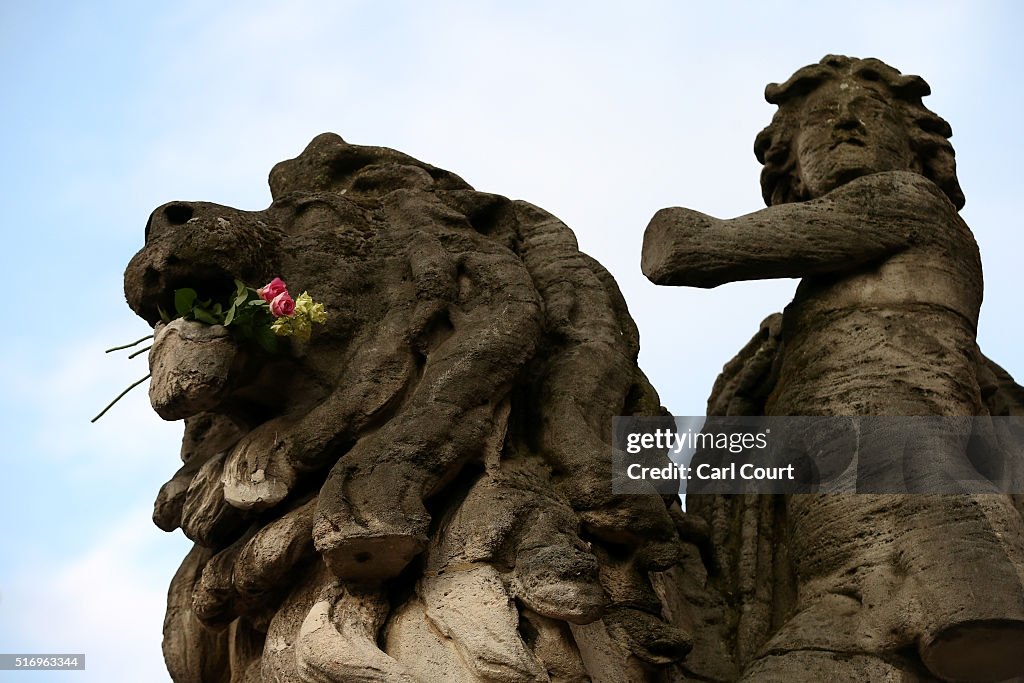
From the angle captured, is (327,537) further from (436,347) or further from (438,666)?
(436,347)

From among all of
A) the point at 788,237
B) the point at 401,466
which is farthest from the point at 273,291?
the point at 788,237

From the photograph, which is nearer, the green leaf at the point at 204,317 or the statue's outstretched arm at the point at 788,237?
the green leaf at the point at 204,317

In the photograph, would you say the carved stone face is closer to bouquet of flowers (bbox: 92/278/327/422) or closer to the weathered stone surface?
bouquet of flowers (bbox: 92/278/327/422)

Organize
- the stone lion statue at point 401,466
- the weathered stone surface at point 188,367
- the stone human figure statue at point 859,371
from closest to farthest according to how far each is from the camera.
A: 1. the stone lion statue at point 401,466
2. the weathered stone surface at point 188,367
3. the stone human figure statue at point 859,371

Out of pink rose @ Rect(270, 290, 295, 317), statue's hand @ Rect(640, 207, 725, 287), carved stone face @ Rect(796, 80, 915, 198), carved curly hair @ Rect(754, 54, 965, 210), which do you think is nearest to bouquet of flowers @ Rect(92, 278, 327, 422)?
pink rose @ Rect(270, 290, 295, 317)

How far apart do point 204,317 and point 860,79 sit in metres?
3.16

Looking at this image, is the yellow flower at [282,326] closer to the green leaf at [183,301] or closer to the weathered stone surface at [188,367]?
the weathered stone surface at [188,367]

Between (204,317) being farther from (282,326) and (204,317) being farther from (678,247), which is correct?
(678,247)

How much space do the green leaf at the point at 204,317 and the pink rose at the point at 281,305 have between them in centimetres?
18

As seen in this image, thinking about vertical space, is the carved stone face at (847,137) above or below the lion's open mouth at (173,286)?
above

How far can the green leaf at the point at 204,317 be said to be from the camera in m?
5.66

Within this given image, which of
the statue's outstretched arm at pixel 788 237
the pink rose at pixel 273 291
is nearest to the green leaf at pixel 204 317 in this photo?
the pink rose at pixel 273 291

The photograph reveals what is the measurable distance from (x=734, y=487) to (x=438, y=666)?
212 centimetres

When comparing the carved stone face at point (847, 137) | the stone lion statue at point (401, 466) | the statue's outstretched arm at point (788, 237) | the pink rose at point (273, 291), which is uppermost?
the carved stone face at point (847, 137)
